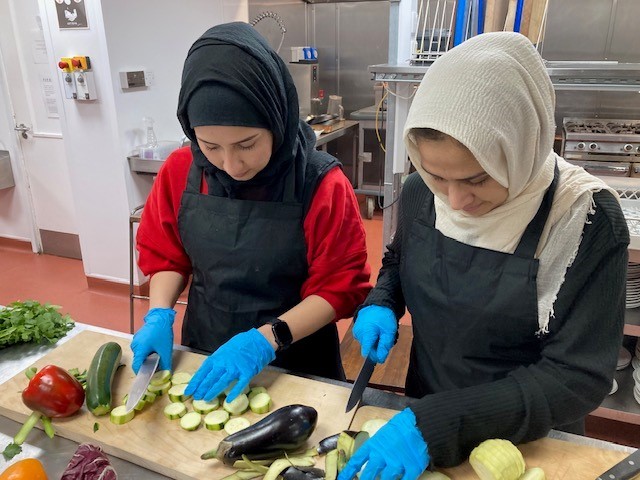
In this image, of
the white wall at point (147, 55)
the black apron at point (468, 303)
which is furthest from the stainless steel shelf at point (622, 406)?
the white wall at point (147, 55)

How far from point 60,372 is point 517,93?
1.23 meters

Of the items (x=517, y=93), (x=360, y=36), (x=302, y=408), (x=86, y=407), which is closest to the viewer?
(x=517, y=93)

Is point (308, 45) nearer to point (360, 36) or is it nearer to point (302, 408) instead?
point (360, 36)

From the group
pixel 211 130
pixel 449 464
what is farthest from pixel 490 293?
pixel 211 130

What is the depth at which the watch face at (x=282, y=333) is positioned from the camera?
1412mm

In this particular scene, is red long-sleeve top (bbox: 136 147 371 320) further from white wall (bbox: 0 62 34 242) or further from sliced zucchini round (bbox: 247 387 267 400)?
white wall (bbox: 0 62 34 242)

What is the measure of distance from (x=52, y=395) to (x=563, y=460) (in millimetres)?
1178

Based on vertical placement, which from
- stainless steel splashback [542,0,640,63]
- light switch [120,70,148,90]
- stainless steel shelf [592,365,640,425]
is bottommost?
stainless steel shelf [592,365,640,425]

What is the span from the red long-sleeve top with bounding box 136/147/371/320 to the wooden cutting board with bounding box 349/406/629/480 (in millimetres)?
593

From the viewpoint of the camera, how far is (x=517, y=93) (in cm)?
95

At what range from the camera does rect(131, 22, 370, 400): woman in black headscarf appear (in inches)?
50.3

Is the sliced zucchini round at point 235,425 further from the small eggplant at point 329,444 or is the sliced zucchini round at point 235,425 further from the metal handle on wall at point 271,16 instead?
the metal handle on wall at point 271,16

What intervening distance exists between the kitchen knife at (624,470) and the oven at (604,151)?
3.28m

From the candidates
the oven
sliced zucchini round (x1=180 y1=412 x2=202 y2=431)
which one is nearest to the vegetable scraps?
sliced zucchini round (x1=180 y1=412 x2=202 y2=431)
